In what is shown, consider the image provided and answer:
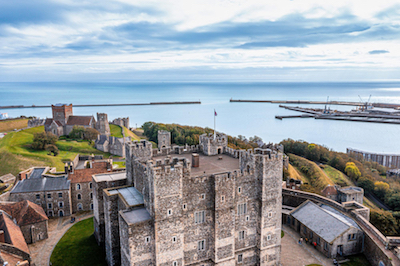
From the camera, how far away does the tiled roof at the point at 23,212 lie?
34.6 m

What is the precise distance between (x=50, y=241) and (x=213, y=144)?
24.3 metres

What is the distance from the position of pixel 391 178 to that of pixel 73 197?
2861 inches

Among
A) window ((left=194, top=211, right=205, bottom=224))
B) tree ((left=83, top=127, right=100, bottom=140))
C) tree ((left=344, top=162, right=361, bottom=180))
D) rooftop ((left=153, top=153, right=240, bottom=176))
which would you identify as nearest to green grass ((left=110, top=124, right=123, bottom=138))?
tree ((left=83, top=127, right=100, bottom=140))

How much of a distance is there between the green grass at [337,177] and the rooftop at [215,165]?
45.0 metres

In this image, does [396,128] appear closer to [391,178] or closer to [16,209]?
[391,178]

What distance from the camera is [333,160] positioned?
81000mm

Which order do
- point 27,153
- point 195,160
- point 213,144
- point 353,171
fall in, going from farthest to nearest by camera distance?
point 353,171 → point 27,153 → point 213,144 → point 195,160

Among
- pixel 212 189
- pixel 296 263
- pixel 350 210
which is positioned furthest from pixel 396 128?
pixel 212 189

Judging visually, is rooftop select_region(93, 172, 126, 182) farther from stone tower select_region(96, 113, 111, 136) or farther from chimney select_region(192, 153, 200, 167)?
stone tower select_region(96, 113, 111, 136)

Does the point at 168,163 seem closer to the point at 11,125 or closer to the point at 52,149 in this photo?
the point at 52,149

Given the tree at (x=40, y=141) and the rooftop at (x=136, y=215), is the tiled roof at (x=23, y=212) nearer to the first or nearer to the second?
the rooftop at (x=136, y=215)

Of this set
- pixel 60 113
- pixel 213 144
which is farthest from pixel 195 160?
pixel 60 113

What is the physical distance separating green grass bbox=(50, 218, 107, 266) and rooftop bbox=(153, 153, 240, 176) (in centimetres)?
1469

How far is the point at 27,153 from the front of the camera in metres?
67.2
